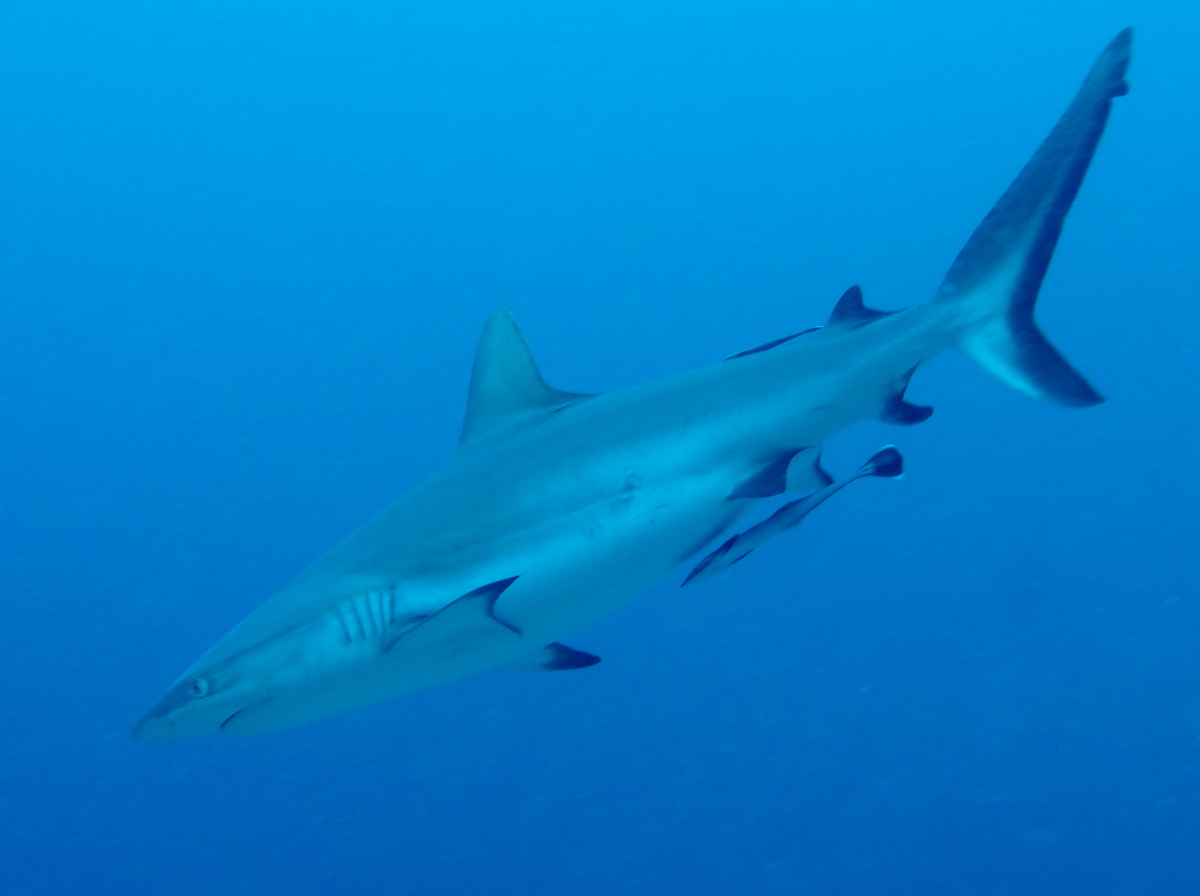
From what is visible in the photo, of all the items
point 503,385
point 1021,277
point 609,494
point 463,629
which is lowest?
point 463,629

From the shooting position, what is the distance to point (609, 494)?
237cm

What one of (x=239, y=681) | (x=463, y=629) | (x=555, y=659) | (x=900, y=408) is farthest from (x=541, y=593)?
(x=900, y=408)

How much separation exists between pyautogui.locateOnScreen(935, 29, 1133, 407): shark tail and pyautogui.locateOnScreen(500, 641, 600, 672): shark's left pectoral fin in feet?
4.92

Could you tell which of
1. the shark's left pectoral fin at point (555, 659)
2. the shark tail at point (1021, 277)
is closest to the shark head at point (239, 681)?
the shark's left pectoral fin at point (555, 659)

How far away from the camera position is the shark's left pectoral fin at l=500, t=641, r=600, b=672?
2.86 m

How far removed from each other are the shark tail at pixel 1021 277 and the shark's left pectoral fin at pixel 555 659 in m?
1.50

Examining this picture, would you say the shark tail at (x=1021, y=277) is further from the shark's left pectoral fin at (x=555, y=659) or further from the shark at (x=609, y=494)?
the shark's left pectoral fin at (x=555, y=659)

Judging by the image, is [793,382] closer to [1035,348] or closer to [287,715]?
[1035,348]

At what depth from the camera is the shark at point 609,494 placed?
87.0 inches

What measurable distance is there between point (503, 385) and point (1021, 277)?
1.61 meters

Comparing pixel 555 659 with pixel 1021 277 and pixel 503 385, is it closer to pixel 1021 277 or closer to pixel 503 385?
pixel 503 385

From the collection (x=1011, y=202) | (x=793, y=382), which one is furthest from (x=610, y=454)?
(x=1011, y=202)

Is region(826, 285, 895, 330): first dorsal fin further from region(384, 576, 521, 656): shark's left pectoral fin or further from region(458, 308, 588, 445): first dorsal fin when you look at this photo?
region(384, 576, 521, 656): shark's left pectoral fin

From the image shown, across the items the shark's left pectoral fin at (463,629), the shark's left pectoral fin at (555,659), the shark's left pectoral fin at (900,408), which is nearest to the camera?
the shark's left pectoral fin at (463,629)
